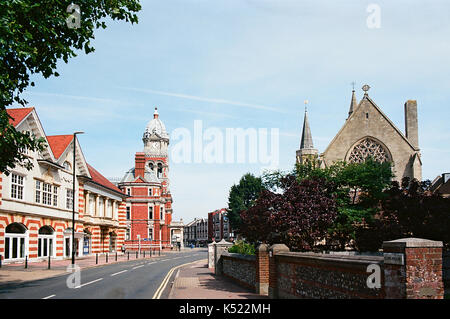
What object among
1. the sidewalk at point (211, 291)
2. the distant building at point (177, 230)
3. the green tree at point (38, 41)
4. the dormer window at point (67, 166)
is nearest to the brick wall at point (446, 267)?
the sidewalk at point (211, 291)

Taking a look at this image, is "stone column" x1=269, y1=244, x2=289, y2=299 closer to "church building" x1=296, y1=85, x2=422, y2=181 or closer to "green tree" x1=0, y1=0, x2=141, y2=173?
"green tree" x1=0, y1=0, x2=141, y2=173

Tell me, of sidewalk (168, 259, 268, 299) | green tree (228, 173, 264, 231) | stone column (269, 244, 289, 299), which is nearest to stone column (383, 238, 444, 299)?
stone column (269, 244, 289, 299)

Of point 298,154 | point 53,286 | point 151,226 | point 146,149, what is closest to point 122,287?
point 53,286

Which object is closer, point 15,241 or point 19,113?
point 15,241

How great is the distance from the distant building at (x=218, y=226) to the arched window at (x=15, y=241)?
120 meters

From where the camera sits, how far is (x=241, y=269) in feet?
65.9

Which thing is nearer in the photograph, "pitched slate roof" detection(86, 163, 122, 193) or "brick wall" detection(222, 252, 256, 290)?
"brick wall" detection(222, 252, 256, 290)

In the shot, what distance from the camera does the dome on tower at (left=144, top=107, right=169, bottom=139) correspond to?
109438mm

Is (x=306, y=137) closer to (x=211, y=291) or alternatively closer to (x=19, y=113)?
(x=19, y=113)

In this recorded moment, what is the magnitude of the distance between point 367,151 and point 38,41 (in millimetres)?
43826

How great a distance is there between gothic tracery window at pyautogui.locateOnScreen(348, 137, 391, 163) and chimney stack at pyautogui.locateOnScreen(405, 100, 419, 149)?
12.6 feet

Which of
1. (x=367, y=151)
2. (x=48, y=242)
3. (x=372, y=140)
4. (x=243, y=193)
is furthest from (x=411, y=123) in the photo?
(x=48, y=242)

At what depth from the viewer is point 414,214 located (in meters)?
22.3
